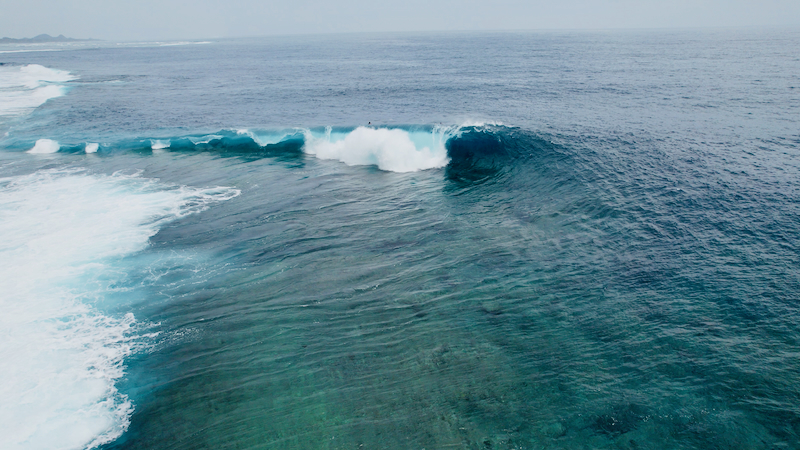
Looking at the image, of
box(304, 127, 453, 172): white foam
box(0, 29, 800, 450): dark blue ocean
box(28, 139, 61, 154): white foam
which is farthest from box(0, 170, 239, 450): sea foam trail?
box(304, 127, 453, 172): white foam

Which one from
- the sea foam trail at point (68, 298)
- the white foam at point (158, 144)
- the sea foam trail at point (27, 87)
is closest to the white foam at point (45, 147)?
the sea foam trail at point (68, 298)

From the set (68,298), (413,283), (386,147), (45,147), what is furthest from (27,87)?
(413,283)

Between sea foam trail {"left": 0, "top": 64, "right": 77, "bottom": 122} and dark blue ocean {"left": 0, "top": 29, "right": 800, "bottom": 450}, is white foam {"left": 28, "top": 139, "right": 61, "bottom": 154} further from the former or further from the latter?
sea foam trail {"left": 0, "top": 64, "right": 77, "bottom": 122}

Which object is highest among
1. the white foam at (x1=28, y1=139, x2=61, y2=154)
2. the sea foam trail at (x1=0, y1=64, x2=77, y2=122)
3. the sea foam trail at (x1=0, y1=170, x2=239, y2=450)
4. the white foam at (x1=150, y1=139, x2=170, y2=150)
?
the sea foam trail at (x1=0, y1=64, x2=77, y2=122)

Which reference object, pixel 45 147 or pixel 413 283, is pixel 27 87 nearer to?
pixel 45 147

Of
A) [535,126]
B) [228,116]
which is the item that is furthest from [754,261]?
[228,116]

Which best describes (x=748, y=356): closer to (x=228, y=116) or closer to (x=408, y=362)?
(x=408, y=362)

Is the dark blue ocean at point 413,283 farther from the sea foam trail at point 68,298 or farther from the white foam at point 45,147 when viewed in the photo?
the white foam at point 45,147
